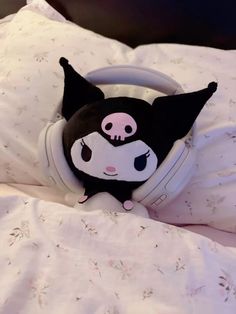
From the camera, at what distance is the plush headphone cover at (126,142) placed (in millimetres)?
782

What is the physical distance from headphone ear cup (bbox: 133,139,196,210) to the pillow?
76mm

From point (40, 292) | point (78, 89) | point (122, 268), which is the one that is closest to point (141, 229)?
point (122, 268)

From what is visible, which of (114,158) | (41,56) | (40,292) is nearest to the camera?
(40,292)

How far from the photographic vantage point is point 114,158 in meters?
0.78

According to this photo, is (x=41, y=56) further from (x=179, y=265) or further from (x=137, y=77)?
(x=179, y=265)

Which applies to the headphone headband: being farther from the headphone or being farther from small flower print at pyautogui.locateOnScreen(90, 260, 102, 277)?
small flower print at pyautogui.locateOnScreen(90, 260, 102, 277)

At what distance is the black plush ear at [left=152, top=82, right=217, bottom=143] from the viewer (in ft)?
2.64

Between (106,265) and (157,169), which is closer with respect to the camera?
(106,265)

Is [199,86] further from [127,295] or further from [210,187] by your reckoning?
[127,295]

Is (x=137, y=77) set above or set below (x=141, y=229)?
above

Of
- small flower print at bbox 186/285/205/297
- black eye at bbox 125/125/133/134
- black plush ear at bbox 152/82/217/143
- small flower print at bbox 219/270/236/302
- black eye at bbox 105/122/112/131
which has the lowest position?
small flower print at bbox 186/285/205/297

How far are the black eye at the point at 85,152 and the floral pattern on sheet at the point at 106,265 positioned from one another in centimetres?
9

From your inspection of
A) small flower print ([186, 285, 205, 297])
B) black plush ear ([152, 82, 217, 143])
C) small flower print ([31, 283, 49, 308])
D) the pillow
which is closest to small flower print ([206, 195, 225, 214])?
the pillow

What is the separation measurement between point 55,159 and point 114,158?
0.10 metres
